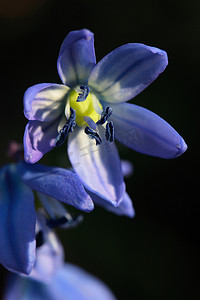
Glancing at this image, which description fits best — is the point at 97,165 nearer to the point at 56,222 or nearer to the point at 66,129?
the point at 66,129

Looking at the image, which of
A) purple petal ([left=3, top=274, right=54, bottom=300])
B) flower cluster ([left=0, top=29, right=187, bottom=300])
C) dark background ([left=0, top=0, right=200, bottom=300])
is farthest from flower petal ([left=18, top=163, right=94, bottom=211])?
dark background ([left=0, top=0, right=200, bottom=300])

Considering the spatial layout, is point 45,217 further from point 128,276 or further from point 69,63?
point 128,276

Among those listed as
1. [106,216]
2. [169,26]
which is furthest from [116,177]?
[169,26]

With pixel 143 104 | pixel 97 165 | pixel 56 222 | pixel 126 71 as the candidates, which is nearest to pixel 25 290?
pixel 56 222

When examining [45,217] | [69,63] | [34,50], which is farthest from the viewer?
[34,50]

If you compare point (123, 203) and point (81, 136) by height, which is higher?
point (81, 136)

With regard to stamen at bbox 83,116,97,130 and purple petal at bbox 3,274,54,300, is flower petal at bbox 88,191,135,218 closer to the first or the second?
stamen at bbox 83,116,97,130

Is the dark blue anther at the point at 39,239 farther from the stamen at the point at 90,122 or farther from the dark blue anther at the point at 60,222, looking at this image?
the stamen at the point at 90,122

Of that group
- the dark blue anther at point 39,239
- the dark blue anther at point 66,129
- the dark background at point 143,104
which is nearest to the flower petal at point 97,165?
the dark blue anther at point 66,129
